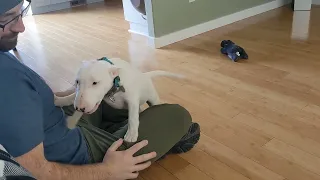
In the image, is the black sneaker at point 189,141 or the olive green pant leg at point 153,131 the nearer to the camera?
the olive green pant leg at point 153,131

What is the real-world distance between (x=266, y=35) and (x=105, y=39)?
1501 millimetres

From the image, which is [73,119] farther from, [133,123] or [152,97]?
[152,97]

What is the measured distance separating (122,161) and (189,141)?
505 millimetres

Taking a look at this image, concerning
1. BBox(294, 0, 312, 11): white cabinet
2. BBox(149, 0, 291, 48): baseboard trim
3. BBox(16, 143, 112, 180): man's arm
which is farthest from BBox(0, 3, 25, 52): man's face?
BBox(294, 0, 312, 11): white cabinet

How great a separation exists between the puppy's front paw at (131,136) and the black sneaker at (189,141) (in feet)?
1.00

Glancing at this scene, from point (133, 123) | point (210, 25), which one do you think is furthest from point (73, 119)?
point (210, 25)

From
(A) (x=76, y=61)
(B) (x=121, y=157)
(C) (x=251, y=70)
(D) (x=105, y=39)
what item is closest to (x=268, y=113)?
(C) (x=251, y=70)

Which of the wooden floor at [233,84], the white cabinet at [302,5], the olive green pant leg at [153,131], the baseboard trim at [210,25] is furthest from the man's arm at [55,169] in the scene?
the white cabinet at [302,5]

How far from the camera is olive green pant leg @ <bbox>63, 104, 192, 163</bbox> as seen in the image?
129 centimetres

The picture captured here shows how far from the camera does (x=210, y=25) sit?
3.40m

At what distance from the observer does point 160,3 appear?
9.84 ft

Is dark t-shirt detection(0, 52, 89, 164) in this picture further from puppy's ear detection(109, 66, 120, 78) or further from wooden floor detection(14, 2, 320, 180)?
wooden floor detection(14, 2, 320, 180)

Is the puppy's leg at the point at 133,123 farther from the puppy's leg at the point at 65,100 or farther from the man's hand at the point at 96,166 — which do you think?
the puppy's leg at the point at 65,100

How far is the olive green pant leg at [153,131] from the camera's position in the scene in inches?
51.0
